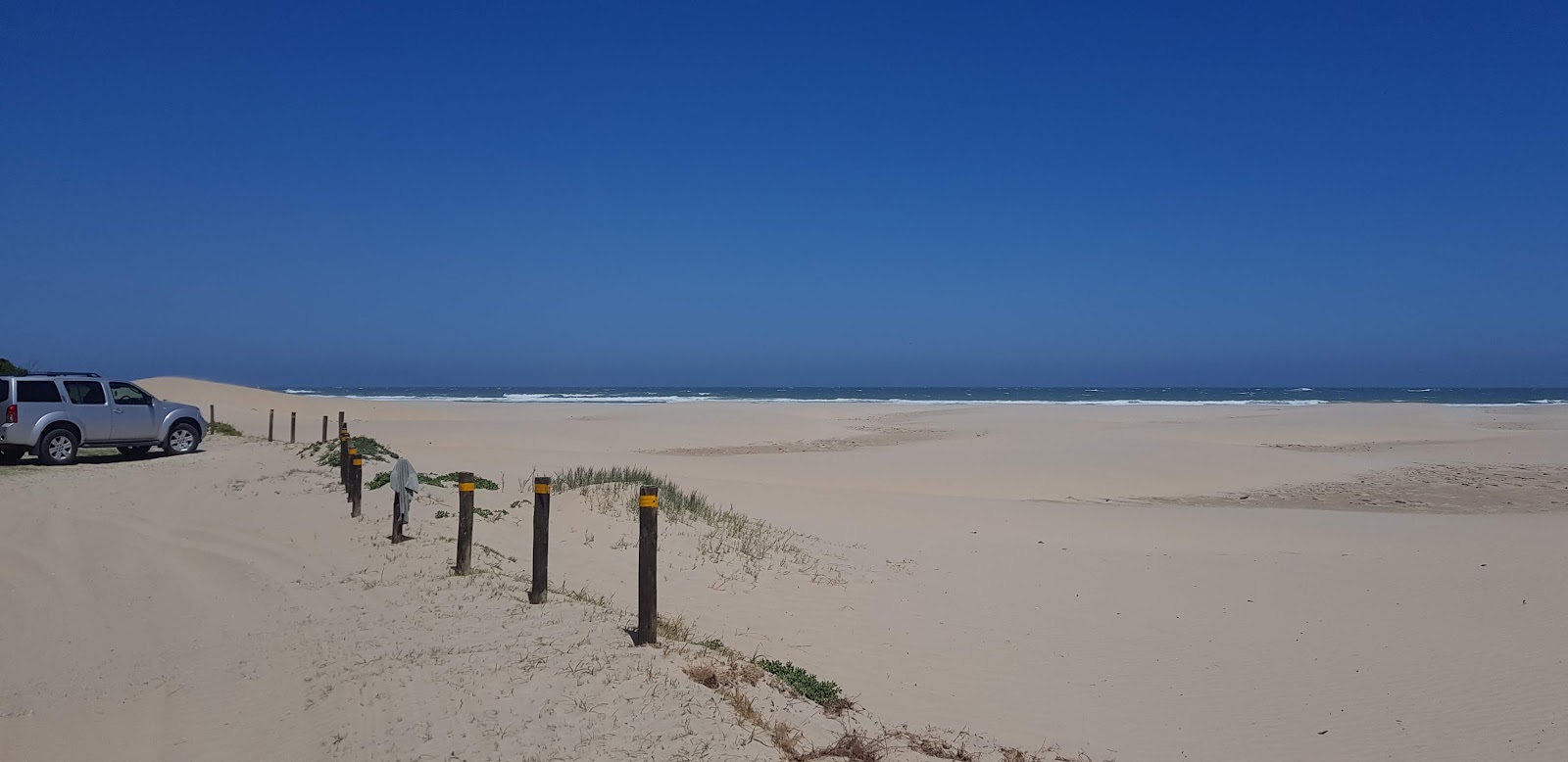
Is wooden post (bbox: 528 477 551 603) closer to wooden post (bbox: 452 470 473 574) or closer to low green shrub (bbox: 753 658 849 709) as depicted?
wooden post (bbox: 452 470 473 574)

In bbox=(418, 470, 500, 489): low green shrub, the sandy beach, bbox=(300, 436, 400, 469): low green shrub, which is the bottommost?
the sandy beach

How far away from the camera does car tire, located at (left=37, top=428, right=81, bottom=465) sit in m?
19.4

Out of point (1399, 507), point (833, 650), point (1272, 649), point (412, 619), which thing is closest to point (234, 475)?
point (412, 619)

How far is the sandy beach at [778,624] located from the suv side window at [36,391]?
1.46 metres

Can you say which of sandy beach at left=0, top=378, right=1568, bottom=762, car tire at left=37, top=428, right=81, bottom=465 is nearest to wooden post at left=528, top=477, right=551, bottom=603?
sandy beach at left=0, top=378, right=1568, bottom=762

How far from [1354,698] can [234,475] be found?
18333 mm

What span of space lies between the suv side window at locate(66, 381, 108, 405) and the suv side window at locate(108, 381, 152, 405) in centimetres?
29

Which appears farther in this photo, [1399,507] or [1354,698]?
[1399,507]

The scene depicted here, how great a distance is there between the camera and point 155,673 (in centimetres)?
741

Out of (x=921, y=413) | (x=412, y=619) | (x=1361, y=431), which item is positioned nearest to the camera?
(x=412, y=619)

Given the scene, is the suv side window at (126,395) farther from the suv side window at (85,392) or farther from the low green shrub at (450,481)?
the low green shrub at (450,481)

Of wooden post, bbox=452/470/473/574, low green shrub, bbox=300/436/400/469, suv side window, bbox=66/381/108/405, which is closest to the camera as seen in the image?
wooden post, bbox=452/470/473/574

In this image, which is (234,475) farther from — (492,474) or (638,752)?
(638,752)

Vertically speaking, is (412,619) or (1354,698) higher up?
(412,619)
